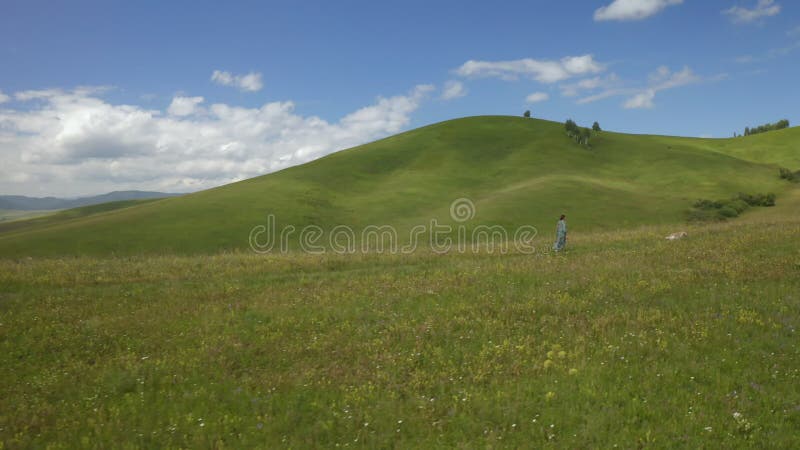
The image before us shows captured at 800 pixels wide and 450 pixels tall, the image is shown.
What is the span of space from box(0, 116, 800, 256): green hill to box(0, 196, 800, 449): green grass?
32.2m

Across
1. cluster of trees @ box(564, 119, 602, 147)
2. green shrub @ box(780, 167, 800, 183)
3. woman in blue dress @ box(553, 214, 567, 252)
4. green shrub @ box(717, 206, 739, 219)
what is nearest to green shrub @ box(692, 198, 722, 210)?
green shrub @ box(717, 206, 739, 219)

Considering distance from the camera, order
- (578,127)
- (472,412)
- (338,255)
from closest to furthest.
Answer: (472,412), (338,255), (578,127)

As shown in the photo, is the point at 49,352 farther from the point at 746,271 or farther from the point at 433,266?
the point at 746,271

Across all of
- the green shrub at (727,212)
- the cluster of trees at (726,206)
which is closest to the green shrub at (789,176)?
the cluster of trees at (726,206)

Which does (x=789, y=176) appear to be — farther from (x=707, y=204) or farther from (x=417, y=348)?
(x=417, y=348)

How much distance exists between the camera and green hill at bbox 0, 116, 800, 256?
52.2 metres

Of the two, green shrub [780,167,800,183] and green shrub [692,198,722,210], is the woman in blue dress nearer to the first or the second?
green shrub [692,198,722,210]

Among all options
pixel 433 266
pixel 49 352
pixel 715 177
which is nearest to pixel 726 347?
pixel 433 266

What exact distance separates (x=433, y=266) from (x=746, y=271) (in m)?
13.6

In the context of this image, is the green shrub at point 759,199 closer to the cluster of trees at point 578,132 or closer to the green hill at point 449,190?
the green hill at point 449,190

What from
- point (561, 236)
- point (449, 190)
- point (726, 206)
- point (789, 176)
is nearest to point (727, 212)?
point (726, 206)

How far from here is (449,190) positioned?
7794 cm

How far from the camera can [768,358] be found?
37.5ft

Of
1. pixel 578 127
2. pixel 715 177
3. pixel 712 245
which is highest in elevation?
pixel 578 127
